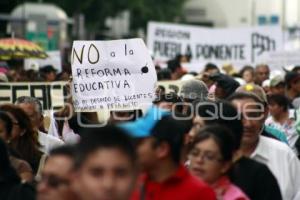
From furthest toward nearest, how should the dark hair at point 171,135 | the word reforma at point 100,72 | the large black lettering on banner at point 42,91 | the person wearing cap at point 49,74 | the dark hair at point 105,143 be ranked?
the person wearing cap at point 49,74 → the large black lettering on banner at point 42,91 → the word reforma at point 100,72 → the dark hair at point 171,135 → the dark hair at point 105,143

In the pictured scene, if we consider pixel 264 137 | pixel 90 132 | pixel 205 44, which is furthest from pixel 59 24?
pixel 90 132

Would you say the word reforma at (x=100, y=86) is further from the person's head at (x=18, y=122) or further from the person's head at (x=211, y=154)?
the person's head at (x=211, y=154)

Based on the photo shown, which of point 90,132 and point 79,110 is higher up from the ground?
point 90,132

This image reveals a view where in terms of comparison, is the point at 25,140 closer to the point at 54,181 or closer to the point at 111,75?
the point at 111,75

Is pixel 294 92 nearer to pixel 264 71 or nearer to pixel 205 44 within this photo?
pixel 264 71

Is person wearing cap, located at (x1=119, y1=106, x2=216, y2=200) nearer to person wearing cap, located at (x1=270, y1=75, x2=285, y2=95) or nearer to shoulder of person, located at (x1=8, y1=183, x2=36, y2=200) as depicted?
shoulder of person, located at (x1=8, y1=183, x2=36, y2=200)

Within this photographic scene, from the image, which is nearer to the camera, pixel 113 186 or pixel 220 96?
pixel 113 186

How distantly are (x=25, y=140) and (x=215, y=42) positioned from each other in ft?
62.6

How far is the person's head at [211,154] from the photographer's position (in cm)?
641

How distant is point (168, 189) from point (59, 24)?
3645cm

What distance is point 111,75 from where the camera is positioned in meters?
11.2

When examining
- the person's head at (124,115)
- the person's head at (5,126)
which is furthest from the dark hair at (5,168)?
the person's head at (124,115)

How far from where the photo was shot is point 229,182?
664cm

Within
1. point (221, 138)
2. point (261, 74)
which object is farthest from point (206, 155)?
point (261, 74)
